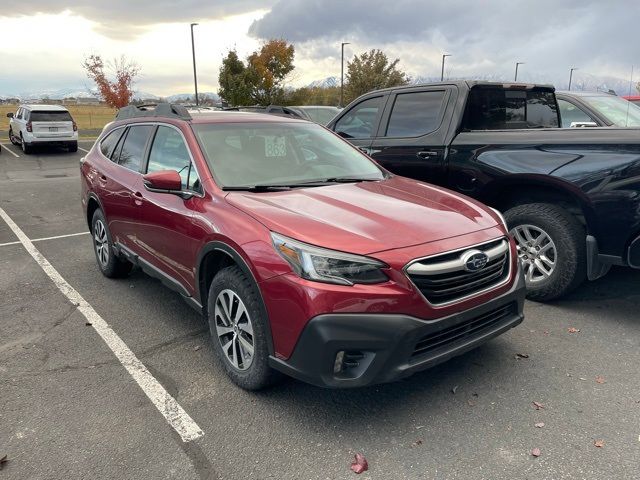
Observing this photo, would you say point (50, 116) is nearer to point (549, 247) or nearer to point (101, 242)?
point (101, 242)

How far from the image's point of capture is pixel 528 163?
13.9 feet

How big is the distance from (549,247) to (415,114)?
195cm

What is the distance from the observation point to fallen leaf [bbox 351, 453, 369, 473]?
2492 mm

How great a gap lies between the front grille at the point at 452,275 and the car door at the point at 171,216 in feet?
5.16

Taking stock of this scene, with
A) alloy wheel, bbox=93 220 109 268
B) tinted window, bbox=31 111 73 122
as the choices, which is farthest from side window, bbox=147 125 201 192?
tinted window, bbox=31 111 73 122

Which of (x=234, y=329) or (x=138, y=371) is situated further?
(x=138, y=371)

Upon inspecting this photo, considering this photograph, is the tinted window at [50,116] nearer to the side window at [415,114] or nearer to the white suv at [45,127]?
the white suv at [45,127]

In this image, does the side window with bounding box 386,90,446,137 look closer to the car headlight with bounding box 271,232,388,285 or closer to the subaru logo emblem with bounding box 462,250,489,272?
the subaru logo emblem with bounding box 462,250,489,272

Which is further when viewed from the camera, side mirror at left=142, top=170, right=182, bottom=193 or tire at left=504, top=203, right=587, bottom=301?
tire at left=504, top=203, right=587, bottom=301

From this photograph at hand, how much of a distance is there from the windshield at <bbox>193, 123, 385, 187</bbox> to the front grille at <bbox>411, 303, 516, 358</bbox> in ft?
4.77

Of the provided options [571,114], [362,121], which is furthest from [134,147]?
[571,114]

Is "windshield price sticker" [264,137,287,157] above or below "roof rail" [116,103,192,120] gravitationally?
below

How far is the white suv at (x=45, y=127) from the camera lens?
19281 mm

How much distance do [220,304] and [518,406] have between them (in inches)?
74.9
